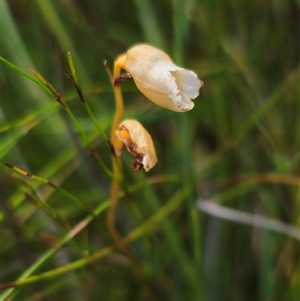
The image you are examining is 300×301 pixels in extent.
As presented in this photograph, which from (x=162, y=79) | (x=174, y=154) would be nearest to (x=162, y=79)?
(x=162, y=79)

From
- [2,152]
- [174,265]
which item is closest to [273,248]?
[174,265]

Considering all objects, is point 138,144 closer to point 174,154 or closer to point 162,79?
point 162,79

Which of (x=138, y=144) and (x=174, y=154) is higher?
(x=174, y=154)

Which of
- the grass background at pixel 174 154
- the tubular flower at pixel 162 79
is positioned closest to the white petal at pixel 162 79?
the tubular flower at pixel 162 79

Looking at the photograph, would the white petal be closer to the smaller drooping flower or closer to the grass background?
the smaller drooping flower

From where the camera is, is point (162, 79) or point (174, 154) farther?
point (174, 154)

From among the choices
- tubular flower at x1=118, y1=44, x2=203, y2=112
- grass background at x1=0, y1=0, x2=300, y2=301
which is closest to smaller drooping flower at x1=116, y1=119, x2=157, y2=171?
tubular flower at x1=118, y1=44, x2=203, y2=112

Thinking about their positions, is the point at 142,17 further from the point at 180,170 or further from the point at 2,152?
the point at 2,152
